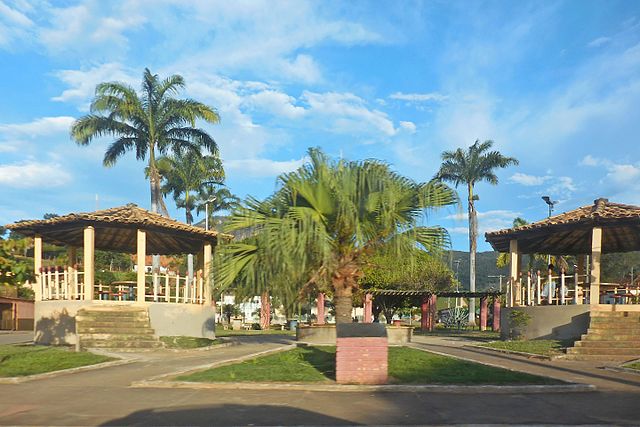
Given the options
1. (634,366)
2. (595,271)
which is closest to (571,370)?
(634,366)

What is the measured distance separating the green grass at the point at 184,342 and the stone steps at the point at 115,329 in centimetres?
37

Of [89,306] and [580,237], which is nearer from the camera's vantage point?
[89,306]

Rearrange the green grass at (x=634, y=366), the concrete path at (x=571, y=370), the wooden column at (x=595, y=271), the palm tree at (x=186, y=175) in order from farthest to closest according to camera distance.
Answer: the palm tree at (x=186, y=175) < the wooden column at (x=595, y=271) < the green grass at (x=634, y=366) < the concrete path at (x=571, y=370)

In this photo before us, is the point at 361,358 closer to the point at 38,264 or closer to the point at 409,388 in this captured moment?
the point at 409,388

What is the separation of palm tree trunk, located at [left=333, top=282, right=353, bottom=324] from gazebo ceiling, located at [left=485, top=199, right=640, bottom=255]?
Result: 10769mm

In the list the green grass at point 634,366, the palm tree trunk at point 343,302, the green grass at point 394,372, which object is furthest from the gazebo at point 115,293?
the green grass at point 634,366

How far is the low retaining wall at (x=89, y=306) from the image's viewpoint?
825 inches

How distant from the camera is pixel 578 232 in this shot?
22672mm

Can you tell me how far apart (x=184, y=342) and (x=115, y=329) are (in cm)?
227

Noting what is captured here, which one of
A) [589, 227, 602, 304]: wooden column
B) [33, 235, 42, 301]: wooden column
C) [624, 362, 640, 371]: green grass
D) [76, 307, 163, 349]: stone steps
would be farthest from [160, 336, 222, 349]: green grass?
[589, 227, 602, 304]: wooden column

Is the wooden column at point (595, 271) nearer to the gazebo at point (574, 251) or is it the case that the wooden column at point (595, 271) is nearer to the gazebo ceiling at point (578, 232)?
the gazebo at point (574, 251)

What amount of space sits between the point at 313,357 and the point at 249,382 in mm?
4204

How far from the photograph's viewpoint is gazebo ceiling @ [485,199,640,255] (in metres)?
19.7

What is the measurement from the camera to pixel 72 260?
2588 cm
